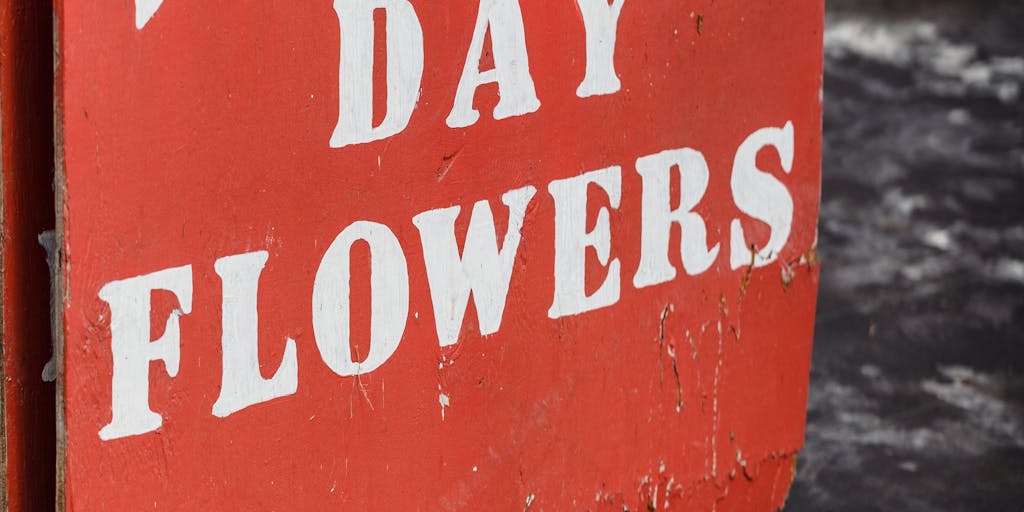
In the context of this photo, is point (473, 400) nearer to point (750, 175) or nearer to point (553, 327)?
point (553, 327)

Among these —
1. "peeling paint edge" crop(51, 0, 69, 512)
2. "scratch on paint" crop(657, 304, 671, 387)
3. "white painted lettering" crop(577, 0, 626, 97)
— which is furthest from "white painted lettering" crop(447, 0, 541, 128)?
"peeling paint edge" crop(51, 0, 69, 512)

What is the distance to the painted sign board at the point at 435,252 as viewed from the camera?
62.2 inches

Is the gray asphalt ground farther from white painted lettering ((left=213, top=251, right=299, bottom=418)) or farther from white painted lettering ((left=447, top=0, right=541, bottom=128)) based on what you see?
white painted lettering ((left=213, top=251, right=299, bottom=418))

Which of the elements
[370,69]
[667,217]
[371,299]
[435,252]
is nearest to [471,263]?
[435,252]

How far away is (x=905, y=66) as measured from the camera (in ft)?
19.7

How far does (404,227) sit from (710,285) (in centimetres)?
69

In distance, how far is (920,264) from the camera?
452 centimetres

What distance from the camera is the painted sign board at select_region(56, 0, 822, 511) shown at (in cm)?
158

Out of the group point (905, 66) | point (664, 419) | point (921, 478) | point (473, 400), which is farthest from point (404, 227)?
point (905, 66)

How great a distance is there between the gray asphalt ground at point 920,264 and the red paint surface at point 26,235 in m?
2.05

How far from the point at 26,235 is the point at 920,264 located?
3.41 meters

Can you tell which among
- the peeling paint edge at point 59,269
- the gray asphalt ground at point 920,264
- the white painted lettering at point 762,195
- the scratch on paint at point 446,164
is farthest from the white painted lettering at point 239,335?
the gray asphalt ground at point 920,264

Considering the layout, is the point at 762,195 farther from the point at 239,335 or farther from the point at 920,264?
the point at 920,264

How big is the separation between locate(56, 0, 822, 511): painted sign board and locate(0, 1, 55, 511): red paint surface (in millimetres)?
96
